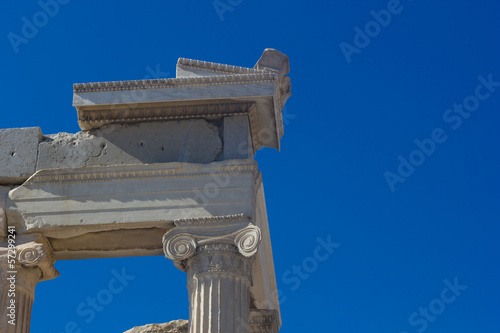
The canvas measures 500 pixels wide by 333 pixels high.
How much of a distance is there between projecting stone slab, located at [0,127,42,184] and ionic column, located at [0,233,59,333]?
1.07m

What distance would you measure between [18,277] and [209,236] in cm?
330

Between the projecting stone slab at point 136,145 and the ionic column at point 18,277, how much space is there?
1.37 meters

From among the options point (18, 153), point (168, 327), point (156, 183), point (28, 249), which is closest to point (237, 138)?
point (156, 183)

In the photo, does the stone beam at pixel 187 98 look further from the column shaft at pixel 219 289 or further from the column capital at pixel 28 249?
the column shaft at pixel 219 289

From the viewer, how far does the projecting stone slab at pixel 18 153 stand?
15109mm

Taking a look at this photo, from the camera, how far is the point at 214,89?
49.6 ft

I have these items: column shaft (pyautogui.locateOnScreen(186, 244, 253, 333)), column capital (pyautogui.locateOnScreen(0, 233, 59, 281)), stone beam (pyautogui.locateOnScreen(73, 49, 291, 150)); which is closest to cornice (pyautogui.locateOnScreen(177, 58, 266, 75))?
stone beam (pyautogui.locateOnScreen(73, 49, 291, 150))

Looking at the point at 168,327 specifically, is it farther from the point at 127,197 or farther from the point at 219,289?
the point at 219,289

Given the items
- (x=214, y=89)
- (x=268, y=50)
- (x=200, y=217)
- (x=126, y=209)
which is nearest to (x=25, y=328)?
(x=126, y=209)

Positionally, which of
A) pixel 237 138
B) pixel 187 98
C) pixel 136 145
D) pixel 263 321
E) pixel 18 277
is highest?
pixel 187 98

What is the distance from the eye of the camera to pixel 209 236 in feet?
46.4

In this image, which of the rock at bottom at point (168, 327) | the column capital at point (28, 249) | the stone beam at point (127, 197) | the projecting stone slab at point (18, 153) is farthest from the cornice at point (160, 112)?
the rock at bottom at point (168, 327)

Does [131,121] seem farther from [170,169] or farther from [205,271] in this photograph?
[205,271]

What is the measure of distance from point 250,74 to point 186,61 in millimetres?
1364
